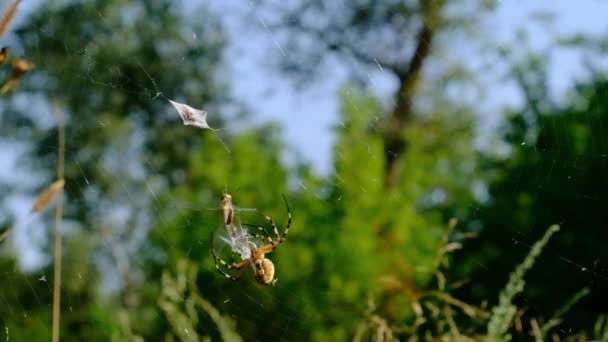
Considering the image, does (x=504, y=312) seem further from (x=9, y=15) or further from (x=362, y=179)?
(x=362, y=179)

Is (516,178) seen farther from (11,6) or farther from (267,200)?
(11,6)

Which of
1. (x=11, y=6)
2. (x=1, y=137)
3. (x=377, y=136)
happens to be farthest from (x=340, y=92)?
(x=1, y=137)

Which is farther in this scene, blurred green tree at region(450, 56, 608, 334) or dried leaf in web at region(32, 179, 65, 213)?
blurred green tree at region(450, 56, 608, 334)

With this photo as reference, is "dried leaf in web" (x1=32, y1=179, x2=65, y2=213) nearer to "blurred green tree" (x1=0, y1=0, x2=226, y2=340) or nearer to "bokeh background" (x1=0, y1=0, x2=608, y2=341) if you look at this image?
"bokeh background" (x1=0, y1=0, x2=608, y2=341)

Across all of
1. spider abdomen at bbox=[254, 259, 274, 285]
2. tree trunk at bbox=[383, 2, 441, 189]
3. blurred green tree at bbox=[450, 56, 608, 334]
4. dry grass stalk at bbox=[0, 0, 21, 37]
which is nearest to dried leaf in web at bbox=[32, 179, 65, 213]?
dry grass stalk at bbox=[0, 0, 21, 37]

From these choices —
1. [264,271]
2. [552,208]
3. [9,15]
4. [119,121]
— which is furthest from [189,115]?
[119,121]

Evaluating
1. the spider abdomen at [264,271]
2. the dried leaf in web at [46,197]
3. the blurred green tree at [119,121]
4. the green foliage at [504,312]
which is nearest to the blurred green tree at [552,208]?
the spider abdomen at [264,271]

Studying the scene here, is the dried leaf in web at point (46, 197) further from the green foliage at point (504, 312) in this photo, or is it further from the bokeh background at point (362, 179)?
the bokeh background at point (362, 179)

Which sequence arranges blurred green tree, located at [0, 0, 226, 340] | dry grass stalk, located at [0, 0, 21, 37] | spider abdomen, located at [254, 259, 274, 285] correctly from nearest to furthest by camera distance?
dry grass stalk, located at [0, 0, 21, 37]
spider abdomen, located at [254, 259, 274, 285]
blurred green tree, located at [0, 0, 226, 340]
